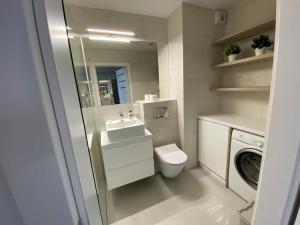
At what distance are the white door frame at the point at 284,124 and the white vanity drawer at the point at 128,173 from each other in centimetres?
130

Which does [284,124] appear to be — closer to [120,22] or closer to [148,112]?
[148,112]

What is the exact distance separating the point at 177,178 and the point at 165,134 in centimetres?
66

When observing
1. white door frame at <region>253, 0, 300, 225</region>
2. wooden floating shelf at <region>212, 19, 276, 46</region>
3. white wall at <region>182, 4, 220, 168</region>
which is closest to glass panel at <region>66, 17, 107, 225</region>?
white door frame at <region>253, 0, 300, 225</region>

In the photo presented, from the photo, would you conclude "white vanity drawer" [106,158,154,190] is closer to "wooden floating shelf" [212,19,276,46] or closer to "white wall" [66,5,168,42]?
"white wall" [66,5,168,42]

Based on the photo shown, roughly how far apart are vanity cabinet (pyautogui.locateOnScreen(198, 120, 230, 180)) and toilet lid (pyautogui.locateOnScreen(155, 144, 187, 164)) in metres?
0.41

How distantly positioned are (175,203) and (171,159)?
48 cm

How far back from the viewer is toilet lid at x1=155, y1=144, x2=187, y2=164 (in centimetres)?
170

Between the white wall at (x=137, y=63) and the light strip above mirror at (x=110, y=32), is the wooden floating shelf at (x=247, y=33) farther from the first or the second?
the light strip above mirror at (x=110, y=32)

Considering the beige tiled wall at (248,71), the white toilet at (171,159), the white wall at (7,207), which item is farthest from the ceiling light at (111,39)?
the white wall at (7,207)

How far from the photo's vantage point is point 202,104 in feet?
6.83

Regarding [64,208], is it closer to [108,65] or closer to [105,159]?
[105,159]

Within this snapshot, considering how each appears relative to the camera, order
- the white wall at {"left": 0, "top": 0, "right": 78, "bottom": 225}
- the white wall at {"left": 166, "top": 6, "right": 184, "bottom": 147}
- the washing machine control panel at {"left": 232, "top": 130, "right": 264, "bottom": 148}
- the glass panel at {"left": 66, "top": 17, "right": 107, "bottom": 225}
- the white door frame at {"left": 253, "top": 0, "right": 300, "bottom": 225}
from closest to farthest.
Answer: the white wall at {"left": 0, "top": 0, "right": 78, "bottom": 225} < the white door frame at {"left": 253, "top": 0, "right": 300, "bottom": 225} < the glass panel at {"left": 66, "top": 17, "right": 107, "bottom": 225} < the washing machine control panel at {"left": 232, "top": 130, "right": 264, "bottom": 148} < the white wall at {"left": 166, "top": 6, "right": 184, "bottom": 147}

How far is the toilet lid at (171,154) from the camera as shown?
170cm

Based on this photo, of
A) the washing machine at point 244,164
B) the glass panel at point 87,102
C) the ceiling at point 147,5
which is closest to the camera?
the glass panel at point 87,102
